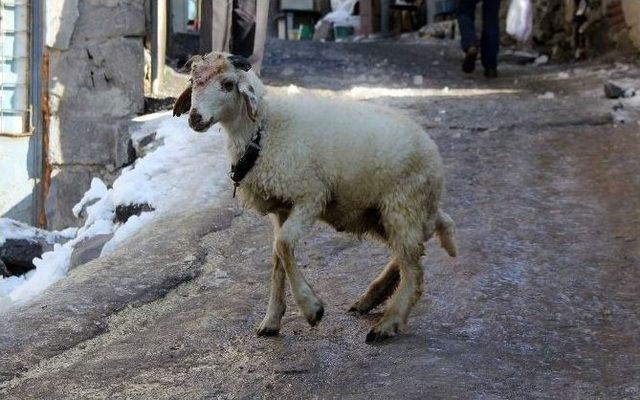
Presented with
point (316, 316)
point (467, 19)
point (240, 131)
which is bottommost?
point (316, 316)

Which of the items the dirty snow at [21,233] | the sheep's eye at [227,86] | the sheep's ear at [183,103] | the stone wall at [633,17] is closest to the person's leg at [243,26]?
the dirty snow at [21,233]

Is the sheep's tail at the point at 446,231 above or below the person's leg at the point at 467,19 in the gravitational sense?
below

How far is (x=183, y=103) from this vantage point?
13.2 ft

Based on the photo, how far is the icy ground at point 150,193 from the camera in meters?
6.22

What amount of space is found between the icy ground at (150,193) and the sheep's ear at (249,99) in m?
2.29

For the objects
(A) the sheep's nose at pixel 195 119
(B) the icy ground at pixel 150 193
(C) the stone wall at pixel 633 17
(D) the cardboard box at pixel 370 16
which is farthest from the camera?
(D) the cardboard box at pixel 370 16

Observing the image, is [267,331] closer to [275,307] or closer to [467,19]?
[275,307]

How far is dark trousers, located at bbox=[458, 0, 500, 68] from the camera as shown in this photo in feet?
37.8

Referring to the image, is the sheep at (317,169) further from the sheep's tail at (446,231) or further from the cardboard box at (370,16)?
the cardboard box at (370,16)

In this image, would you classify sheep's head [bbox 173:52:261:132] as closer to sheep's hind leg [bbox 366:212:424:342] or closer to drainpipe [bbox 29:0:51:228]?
sheep's hind leg [bbox 366:212:424:342]

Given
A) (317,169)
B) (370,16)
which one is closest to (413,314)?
(317,169)

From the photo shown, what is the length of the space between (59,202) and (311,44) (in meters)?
7.02

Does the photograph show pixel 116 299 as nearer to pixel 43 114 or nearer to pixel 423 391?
pixel 423 391

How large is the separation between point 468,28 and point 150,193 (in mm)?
5937
